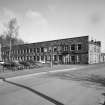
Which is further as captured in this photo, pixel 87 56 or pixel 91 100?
pixel 87 56

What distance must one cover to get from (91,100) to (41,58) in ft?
120

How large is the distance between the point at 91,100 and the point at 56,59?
3273cm

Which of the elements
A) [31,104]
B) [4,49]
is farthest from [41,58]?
[31,104]

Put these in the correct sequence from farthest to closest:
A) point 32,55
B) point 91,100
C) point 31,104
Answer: point 32,55, point 91,100, point 31,104

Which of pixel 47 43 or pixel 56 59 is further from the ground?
pixel 47 43

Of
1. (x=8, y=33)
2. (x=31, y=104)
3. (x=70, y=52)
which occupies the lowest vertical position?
(x=31, y=104)

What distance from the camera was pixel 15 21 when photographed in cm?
4244

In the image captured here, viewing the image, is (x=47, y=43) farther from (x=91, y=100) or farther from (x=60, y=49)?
(x=91, y=100)

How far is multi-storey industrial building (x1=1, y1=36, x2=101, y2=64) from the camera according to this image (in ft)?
109

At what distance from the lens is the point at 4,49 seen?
55.3 metres

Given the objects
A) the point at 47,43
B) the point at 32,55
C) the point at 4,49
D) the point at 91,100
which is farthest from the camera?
the point at 4,49

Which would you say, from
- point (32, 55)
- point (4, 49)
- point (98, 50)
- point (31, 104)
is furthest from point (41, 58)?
point (31, 104)

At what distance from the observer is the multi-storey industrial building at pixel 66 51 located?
33.1 metres

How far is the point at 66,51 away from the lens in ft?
119
